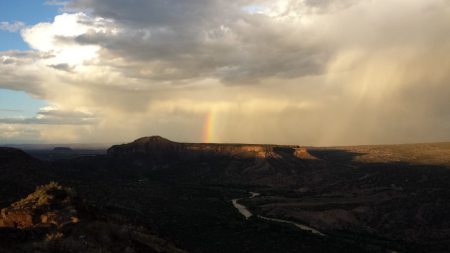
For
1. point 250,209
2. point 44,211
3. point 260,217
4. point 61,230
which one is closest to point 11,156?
point 250,209

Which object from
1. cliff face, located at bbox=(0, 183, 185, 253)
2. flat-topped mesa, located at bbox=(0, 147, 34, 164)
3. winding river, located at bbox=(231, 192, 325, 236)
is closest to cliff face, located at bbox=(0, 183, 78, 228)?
cliff face, located at bbox=(0, 183, 185, 253)

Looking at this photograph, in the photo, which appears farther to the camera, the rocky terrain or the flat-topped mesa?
the flat-topped mesa

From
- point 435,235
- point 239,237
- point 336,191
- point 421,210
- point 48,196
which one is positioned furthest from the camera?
point 336,191

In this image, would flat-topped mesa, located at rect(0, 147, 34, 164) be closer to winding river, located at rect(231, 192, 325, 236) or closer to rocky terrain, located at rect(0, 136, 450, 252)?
rocky terrain, located at rect(0, 136, 450, 252)

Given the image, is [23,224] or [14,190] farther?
[14,190]

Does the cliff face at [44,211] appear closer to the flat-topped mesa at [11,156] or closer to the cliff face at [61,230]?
the cliff face at [61,230]

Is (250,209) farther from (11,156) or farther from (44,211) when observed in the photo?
(44,211)

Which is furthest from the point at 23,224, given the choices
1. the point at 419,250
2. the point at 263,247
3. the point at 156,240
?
the point at 419,250

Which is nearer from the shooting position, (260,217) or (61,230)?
(61,230)

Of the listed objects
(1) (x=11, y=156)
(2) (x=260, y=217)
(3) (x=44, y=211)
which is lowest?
(2) (x=260, y=217)

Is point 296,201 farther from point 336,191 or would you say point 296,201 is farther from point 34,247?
point 34,247

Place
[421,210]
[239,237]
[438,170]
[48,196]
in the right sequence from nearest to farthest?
[48,196]
[239,237]
[421,210]
[438,170]
